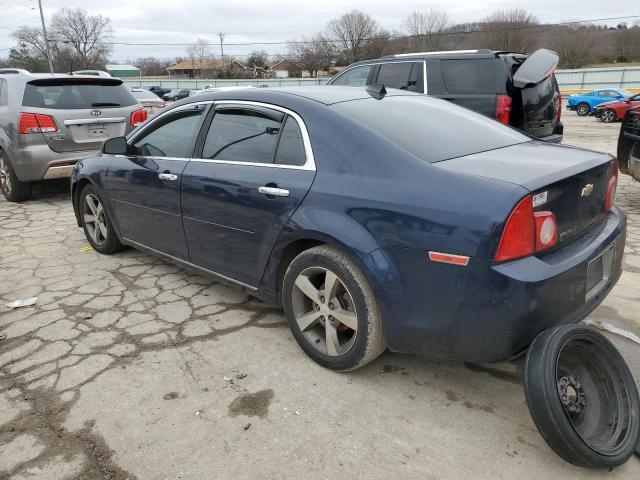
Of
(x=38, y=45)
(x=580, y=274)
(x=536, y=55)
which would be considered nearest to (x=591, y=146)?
(x=536, y=55)

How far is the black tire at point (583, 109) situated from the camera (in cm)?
2378

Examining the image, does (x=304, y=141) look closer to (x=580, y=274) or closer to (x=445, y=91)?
(x=580, y=274)

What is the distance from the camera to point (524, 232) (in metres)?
2.20

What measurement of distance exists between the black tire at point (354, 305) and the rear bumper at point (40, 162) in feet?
16.7

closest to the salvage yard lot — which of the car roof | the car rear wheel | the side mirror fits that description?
the side mirror

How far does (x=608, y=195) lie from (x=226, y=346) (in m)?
2.45

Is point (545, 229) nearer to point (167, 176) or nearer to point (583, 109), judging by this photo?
point (167, 176)

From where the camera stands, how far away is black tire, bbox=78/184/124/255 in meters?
4.70

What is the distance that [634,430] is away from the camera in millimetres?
2227

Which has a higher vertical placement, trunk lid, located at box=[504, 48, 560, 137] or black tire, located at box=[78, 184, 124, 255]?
trunk lid, located at box=[504, 48, 560, 137]

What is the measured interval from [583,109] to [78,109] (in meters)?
23.8

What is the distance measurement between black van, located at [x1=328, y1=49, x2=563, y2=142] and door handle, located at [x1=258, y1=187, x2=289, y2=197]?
423 cm

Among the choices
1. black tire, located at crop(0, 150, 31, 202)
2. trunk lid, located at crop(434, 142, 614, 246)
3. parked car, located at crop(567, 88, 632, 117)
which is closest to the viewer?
trunk lid, located at crop(434, 142, 614, 246)

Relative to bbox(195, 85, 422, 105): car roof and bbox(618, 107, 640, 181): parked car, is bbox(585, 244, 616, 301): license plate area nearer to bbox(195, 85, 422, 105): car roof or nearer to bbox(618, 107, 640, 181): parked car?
bbox(195, 85, 422, 105): car roof
